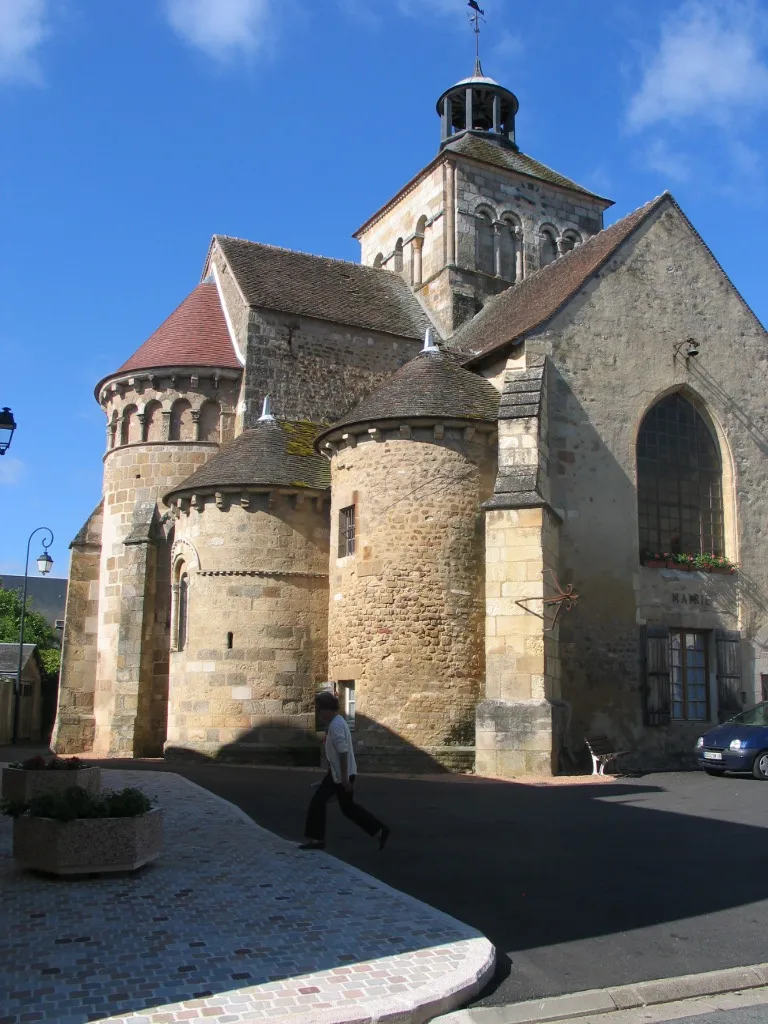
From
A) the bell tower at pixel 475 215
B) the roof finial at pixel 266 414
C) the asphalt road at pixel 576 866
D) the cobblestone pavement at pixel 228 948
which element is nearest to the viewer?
the cobblestone pavement at pixel 228 948

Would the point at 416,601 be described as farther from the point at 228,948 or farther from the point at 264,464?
the point at 228,948

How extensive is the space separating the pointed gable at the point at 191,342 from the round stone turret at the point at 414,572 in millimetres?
5980

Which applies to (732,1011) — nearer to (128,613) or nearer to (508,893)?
(508,893)

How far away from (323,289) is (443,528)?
10994 millimetres

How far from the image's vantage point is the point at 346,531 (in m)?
19.2

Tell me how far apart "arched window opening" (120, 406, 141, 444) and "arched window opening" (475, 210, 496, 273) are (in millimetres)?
11014

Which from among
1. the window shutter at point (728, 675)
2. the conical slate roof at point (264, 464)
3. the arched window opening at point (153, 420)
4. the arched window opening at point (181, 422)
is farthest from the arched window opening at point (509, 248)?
the window shutter at point (728, 675)

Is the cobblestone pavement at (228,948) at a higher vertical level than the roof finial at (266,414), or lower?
lower

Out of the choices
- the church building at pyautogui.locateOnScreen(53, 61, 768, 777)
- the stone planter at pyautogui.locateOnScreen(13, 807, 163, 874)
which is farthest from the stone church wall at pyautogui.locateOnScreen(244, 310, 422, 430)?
the stone planter at pyautogui.locateOnScreen(13, 807, 163, 874)

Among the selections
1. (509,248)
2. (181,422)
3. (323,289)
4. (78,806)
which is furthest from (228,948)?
(509,248)

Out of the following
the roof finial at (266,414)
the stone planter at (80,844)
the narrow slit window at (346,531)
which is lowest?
the stone planter at (80,844)

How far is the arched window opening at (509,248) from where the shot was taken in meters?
29.2

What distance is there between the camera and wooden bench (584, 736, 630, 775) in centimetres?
1664

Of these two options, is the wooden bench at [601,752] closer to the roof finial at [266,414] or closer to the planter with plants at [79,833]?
the roof finial at [266,414]
